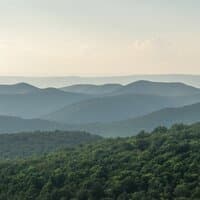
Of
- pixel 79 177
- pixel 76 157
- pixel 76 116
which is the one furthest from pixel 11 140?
pixel 76 116

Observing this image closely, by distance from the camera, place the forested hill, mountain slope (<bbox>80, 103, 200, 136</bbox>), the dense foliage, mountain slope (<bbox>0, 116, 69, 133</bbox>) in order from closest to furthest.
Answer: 1. the forested hill
2. the dense foliage
3. mountain slope (<bbox>80, 103, 200, 136</bbox>)
4. mountain slope (<bbox>0, 116, 69, 133</bbox>)

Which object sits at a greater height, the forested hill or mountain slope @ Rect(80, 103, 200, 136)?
the forested hill

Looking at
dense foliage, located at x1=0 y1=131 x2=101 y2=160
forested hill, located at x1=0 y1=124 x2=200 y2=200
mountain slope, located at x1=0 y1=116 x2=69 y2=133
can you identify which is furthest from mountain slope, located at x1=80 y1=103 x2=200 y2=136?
forested hill, located at x1=0 y1=124 x2=200 y2=200

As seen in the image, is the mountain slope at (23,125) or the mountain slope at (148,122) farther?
the mountain slope at (23,125)

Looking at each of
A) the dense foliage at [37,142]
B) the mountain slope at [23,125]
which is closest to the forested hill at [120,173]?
the dense foliage at [37,142]

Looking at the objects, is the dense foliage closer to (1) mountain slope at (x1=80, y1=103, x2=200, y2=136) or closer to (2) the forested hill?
(2) the forested hill

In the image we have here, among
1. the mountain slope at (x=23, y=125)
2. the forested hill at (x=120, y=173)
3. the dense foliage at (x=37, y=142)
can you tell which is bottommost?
the mountain slope at (x=23, y=125)

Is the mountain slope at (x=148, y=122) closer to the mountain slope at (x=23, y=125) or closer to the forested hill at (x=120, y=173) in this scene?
the mountain slope at (x=23, y=125)
